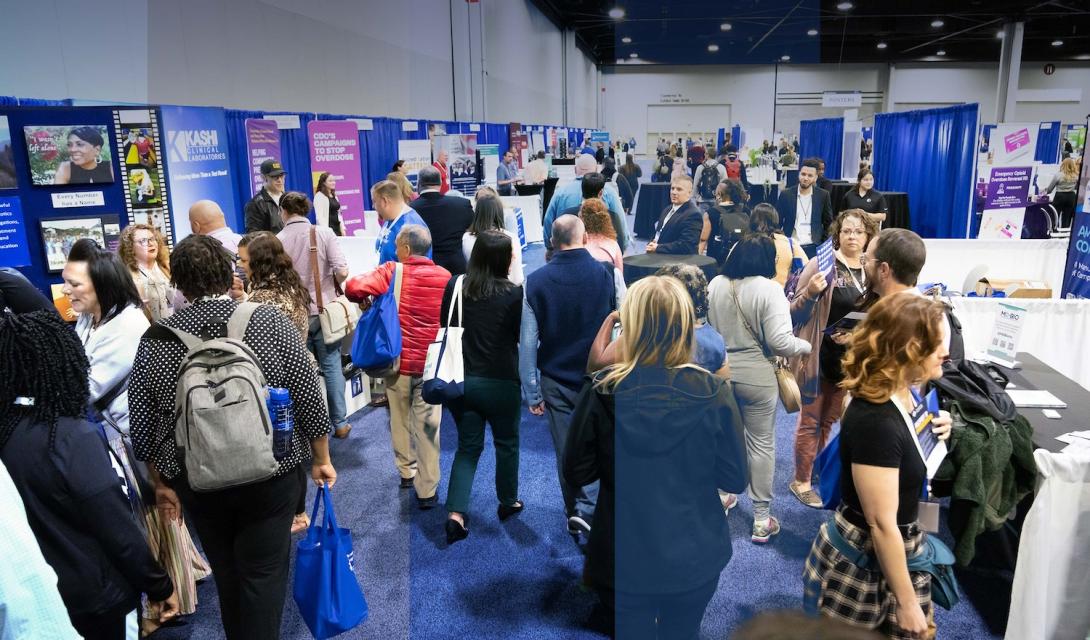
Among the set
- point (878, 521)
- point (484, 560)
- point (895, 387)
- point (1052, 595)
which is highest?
point (895, 387)

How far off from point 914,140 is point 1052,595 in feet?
25.1

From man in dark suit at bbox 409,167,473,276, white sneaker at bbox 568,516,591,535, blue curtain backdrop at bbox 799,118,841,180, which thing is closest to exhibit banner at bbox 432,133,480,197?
blue curtain backdrop at bbox 799,118,841,180

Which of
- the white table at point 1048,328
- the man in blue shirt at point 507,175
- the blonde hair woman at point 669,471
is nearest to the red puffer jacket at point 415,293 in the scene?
the blonde hair woman at point 669,471

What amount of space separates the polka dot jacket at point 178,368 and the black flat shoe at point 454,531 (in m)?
1.28

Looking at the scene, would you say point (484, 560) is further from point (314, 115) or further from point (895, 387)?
point (314, 115)

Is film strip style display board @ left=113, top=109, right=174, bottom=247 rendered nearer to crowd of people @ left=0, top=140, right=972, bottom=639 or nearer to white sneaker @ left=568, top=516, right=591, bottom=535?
crowd of people @ left=0, top=140, right=972, bottom=639

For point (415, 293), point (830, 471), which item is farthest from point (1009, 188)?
point (830, 471)

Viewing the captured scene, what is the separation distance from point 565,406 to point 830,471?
1.25 meters

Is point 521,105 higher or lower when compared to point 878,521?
higher

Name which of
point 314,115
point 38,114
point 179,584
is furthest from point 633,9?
point 314,115

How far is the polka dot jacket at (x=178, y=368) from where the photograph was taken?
1853 millimetres

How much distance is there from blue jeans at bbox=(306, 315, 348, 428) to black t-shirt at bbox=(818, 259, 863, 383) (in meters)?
2.60

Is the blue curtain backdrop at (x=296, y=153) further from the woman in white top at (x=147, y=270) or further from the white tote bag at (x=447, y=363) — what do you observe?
the white tote bag at (x=447, y=363)

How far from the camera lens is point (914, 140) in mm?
8375
